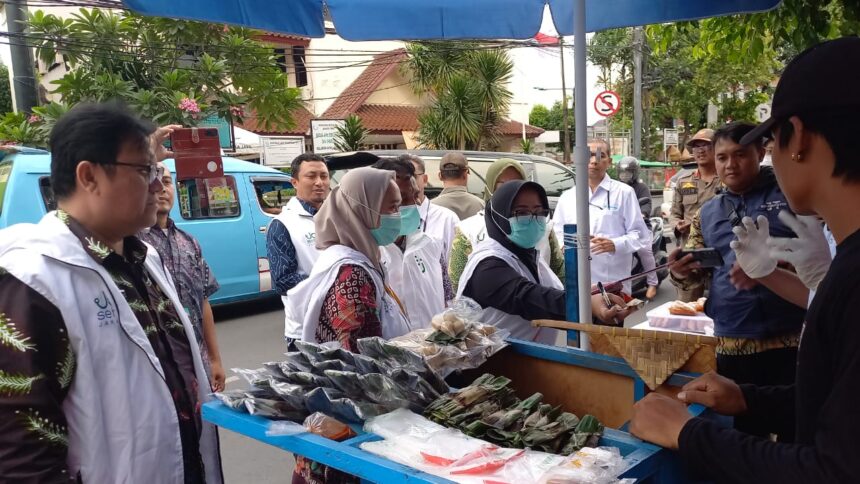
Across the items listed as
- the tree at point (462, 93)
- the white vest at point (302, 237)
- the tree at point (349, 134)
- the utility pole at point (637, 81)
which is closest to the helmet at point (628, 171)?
the white vest at point (302, 237)

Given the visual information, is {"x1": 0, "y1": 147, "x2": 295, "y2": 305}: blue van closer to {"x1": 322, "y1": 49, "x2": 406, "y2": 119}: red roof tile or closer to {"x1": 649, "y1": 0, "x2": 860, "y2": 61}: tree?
{"x1": 649, "y1": 0, "x2": 860, "y2": 61}: tree

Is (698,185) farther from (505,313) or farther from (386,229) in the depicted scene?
(386,229)

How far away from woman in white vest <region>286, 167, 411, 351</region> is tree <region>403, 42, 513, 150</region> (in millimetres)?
18184

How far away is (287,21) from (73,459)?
6.31ft

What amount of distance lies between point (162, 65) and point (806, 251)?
11.4 meters

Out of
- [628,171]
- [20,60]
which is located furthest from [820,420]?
[20,60]

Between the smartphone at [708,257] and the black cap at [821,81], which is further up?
the black cap at [821,81]

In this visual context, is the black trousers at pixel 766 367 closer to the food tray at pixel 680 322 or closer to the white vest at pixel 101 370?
the food tray at pixel 680 322

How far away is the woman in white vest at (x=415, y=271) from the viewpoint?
3.10 meters

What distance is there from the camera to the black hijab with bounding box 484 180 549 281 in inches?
110

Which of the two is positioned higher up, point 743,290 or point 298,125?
point 298,125

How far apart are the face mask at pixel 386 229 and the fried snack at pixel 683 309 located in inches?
77.9

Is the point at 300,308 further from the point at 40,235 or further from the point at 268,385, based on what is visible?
the point at 40,235

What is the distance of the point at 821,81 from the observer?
1.11 meters
